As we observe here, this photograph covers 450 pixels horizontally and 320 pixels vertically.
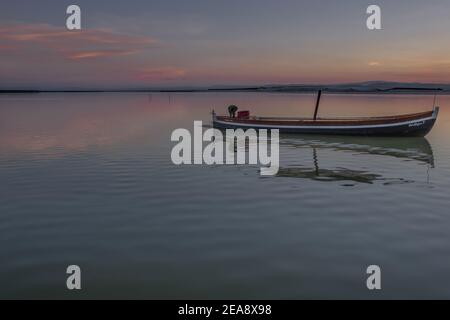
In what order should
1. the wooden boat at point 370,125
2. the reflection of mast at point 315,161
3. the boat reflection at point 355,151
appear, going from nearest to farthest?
the boat reflection at point 355,151 → the reflection of mast at point 315,161 → the wooden boat at point 370,125

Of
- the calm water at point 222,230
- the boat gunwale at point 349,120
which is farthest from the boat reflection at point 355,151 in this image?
the boat gunwale at point 349,120

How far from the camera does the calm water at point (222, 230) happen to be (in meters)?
9.01

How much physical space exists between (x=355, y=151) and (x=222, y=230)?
20.3m

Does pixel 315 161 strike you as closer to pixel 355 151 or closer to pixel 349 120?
pixel 355 151

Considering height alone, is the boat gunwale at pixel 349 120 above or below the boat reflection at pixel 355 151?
above

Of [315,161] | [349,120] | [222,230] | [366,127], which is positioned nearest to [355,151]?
[315,161]

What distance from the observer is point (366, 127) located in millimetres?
37656

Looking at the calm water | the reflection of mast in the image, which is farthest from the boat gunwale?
the calm water

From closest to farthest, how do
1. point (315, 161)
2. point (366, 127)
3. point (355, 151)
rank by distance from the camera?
point (315, 161), point (355, 151), point (366, 127)

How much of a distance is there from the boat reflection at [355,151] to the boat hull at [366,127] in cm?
62

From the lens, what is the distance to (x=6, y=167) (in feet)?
74.9

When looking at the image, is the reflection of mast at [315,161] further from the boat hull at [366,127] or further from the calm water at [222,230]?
the boat hull at [366,127]

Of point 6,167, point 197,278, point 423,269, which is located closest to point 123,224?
point 197,278

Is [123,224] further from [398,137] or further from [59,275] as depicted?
[398,137]
